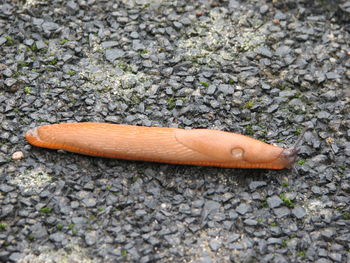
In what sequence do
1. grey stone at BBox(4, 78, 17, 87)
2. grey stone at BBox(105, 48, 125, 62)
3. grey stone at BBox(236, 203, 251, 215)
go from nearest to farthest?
1. grey stone at BBox(236, 203, 251, 215)
2. grey stone at BBox(4, 78, 17, 87)
3. grey stone at BBox(105, 48, 125, 62)

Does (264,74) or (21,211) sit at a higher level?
(264,74)

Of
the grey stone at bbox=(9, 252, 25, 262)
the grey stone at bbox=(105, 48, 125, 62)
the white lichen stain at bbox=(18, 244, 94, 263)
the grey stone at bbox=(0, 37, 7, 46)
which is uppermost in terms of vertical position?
the grey stone at bbox=(0, 37, 7, 46)

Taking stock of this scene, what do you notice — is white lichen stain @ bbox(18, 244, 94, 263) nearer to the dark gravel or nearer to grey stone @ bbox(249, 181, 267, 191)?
the dark gravel

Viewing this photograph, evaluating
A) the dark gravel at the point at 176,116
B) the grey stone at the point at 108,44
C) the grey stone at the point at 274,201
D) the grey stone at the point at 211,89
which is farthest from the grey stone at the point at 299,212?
the grey stone at the point at 108,44

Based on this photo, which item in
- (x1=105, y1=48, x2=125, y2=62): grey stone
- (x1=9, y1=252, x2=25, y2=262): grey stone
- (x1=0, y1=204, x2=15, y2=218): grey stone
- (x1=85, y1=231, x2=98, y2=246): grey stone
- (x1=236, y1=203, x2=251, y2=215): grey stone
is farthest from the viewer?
(x1=105, y1=48, x2=125, y2=62): grey stone

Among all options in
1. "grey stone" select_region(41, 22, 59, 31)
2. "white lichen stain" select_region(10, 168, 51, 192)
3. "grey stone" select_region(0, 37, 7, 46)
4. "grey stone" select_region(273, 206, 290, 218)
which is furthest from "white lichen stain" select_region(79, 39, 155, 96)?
"grey stone" select_region(273, 206, 290, 218)

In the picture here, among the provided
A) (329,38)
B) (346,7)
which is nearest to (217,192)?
(329,38)

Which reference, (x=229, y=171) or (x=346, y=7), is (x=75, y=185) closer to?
(x=229, y=171)
